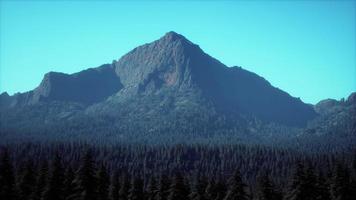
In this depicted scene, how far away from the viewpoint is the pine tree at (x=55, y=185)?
57.5 metres

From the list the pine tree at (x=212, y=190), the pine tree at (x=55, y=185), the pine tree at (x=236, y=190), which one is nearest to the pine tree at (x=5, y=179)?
the pine tree at (x=55, y=185)

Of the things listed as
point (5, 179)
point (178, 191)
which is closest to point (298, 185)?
point (178, 191)

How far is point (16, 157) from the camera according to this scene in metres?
199

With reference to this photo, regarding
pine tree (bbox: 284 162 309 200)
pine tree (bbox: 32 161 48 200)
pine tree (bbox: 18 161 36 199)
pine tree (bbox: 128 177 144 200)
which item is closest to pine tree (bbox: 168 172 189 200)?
pine tree (bbox: 284 162 309 200)

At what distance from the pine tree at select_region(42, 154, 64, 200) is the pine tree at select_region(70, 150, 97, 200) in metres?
3.66

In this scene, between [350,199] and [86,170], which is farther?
[350,199]

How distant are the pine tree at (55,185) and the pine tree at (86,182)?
12.0ft

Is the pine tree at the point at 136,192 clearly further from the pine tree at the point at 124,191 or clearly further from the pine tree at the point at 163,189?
the pine tree at the point at 163,189

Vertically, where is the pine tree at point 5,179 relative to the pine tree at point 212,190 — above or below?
above

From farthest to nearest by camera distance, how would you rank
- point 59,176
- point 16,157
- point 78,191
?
point 16,157 → point 59,176 → point 78,191

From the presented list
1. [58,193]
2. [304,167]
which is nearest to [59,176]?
[58,193]

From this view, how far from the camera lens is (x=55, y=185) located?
57.9 metres

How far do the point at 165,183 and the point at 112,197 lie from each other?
1585 cm

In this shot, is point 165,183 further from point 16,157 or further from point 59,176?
point 16,157
